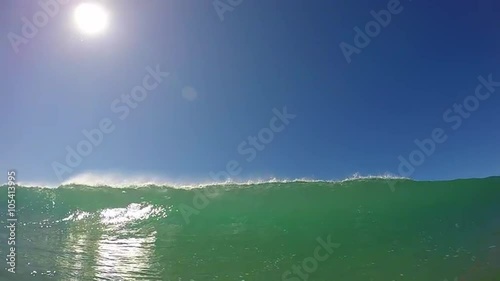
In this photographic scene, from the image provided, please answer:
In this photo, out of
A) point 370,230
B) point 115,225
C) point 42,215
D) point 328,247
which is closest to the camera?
point 328,247

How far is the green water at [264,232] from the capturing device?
5816 mm

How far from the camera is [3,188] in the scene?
13633 mm

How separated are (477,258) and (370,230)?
2.33 meters

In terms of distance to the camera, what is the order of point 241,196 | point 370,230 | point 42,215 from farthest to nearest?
point 241,196
point 42,215
point 370,230

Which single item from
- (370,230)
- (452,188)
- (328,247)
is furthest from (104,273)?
(452,188)

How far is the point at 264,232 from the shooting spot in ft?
27.4

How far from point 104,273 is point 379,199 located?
342 inches

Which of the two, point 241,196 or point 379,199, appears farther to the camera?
point 241,196

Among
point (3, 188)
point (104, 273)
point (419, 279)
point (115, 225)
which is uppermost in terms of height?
point (3, 188)

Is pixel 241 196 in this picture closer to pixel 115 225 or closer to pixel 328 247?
pixel 115 225

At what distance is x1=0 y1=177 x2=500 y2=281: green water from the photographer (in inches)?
229

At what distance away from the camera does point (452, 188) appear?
12570 mm

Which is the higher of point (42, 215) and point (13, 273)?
point (42, 215)

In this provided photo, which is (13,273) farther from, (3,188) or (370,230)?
(3,188)
